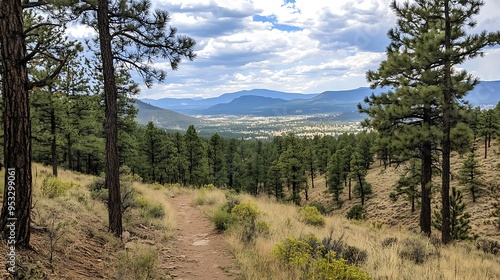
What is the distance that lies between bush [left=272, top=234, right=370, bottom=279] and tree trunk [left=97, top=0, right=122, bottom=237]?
13.8 ft

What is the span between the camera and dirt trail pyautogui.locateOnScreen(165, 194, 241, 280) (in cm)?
625

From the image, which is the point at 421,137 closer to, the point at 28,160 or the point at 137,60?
the point at 137,60

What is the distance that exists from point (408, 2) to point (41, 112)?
21.1 metres

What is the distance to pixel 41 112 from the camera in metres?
19.4

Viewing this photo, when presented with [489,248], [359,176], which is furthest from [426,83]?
[359,176]

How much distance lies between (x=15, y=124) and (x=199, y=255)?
15.8ft

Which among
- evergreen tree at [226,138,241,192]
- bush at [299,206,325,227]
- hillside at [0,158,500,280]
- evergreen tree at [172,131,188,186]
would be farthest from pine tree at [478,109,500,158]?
→ hillside at [0,158,500,280]

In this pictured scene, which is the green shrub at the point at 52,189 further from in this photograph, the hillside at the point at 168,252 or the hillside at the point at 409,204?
the hillside at the point at 409,204

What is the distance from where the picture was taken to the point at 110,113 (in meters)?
7.66

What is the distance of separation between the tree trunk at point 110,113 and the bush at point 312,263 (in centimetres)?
420

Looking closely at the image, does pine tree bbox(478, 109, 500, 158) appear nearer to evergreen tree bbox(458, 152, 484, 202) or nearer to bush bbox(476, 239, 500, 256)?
evergreen tree bbox(458, 152, 484, 202)

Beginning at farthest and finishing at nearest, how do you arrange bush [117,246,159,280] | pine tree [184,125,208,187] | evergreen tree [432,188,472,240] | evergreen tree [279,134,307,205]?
pine tree [184,125,208,187], evergreen tree [279,134,307,205], evergreen tree [432,188,472,240], bush [117,246,159,280]

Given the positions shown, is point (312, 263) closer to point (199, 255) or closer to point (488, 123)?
point (199, 255)

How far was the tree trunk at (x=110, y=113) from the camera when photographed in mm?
7504
